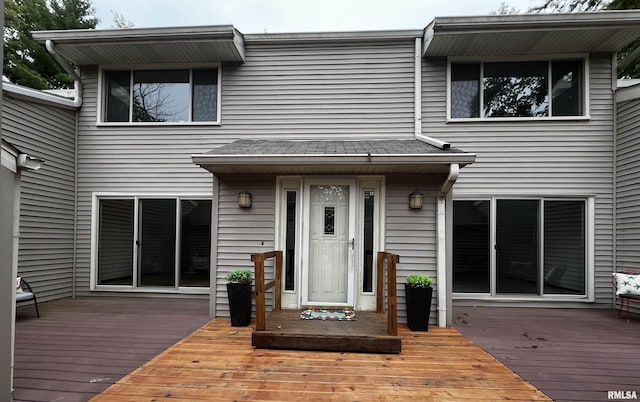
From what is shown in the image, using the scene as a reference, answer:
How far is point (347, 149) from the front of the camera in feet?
14.7

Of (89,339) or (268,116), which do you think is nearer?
(89,339)

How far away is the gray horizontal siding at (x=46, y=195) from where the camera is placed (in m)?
5.15

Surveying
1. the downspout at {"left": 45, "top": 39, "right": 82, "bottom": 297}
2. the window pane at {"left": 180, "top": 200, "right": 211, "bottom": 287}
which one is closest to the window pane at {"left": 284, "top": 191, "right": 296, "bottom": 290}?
the window pane at {"left": 180, "top": 200, "right": 211, "bottom": 287}

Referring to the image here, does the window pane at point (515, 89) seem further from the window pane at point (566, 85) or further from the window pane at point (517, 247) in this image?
the window pane at point (517, 247)

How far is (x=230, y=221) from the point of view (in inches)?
185

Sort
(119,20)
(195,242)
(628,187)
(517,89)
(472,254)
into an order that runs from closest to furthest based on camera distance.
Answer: (628,187), (472,254), (517,89), (195,242), (119,20)

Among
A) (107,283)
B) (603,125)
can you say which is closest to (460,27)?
(603,125)

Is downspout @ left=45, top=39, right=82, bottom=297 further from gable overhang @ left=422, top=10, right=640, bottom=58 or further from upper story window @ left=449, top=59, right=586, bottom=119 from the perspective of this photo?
upper story window @ left=449, top=59, right=586, bottom=119

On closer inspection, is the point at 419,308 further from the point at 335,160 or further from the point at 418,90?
the point at 418,90

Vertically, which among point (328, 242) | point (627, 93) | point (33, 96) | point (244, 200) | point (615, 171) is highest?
point (627, 93)

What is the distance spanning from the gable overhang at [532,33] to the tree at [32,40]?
1216cm

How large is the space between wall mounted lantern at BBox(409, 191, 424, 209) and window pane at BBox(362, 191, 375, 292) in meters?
0.52

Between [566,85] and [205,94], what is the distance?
6.23m

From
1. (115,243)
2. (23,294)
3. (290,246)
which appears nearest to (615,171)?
(290,246)
